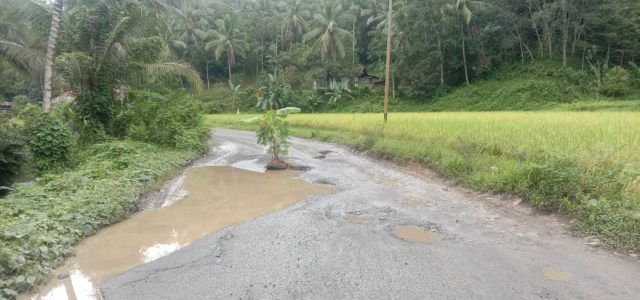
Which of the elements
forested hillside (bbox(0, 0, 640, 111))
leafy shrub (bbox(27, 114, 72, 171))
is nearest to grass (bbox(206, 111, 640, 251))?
leafy shrub (bbox(27, 114, 72, 171))

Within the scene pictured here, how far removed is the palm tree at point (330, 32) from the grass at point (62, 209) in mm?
29913

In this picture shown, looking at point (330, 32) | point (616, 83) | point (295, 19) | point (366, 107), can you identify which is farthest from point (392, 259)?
point (295, 19)

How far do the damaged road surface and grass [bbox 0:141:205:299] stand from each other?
882 millimetres

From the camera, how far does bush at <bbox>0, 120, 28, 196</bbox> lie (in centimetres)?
847

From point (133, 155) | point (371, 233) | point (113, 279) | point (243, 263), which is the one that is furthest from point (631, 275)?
point (133, 155)

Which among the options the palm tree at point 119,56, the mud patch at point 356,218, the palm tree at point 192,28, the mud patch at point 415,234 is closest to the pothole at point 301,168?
the mud patch at point 356,218

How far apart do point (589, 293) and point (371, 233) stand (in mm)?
2636

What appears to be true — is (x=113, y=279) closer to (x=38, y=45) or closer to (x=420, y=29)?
(x=38, y=45)

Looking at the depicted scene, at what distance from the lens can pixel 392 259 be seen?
4.86m

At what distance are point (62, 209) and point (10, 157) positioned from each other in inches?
145

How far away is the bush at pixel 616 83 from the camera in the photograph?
91.4 ft

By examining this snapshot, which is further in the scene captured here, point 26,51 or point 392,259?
point 26,51

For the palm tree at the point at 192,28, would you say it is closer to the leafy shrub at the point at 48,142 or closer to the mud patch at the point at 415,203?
the leafy shrub at the point at 48,142

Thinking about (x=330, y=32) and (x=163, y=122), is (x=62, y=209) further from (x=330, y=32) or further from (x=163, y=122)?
Result: (x=330, y=32)
